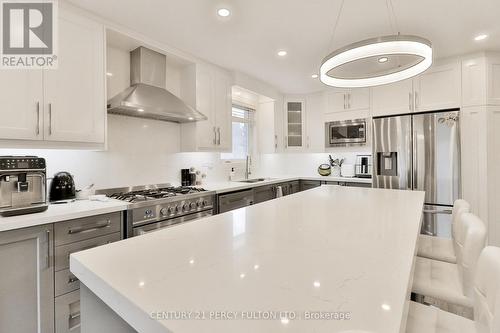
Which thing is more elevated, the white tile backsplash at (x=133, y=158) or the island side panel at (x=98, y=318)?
the white tile backsplash at (x=133, y=158)

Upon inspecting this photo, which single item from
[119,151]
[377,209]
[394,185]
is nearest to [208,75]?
[119,151]

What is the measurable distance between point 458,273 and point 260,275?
130 centimetres

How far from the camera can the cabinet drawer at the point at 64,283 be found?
1.61 metres

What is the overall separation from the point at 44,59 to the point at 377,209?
2.58 meters

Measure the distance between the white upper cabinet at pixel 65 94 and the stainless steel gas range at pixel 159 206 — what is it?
0.60m

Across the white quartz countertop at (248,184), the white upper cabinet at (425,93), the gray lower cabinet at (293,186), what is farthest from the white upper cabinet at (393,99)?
the gray lower cabinet at (293,186)

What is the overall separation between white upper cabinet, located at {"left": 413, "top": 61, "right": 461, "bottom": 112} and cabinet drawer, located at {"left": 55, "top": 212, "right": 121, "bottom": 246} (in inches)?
146

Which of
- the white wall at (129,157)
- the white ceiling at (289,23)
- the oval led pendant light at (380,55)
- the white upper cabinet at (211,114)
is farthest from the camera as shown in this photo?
the white upper cabinet at (211,114)

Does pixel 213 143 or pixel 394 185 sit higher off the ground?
pixel 213 143

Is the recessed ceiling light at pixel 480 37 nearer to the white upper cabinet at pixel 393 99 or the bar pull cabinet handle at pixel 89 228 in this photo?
the white upper cabinet at pixel 393 99

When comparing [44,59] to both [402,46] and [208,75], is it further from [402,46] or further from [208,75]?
[402,46]

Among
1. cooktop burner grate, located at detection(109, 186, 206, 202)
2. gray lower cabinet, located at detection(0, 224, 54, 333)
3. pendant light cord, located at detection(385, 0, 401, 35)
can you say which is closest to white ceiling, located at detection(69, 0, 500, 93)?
pendant light cord, located at detection(385, 0, 401, 35)

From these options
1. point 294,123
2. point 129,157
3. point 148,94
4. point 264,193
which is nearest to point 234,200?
point 264,193

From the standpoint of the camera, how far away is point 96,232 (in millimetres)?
1770
